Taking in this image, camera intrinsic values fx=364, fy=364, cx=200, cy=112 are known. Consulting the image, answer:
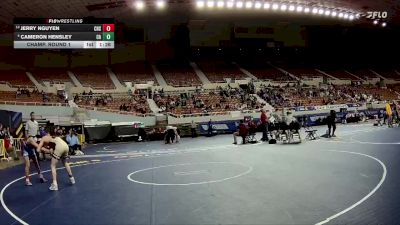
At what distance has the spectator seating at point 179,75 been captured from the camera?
39.0 m

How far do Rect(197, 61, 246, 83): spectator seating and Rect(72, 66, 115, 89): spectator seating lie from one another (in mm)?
11243

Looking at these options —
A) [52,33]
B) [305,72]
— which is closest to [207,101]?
[305,72]

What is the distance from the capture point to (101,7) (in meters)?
28.7

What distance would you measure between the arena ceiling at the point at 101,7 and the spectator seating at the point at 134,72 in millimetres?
6993

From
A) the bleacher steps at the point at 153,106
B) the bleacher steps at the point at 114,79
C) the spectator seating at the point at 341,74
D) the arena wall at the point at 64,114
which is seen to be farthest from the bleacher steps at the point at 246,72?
the arena wall at the point at 64,114

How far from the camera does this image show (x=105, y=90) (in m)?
35.8

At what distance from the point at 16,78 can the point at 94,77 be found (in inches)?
288

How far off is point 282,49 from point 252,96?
45.7 feet

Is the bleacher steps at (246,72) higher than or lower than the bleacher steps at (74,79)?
higher

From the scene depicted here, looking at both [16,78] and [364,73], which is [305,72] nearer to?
[364,73]

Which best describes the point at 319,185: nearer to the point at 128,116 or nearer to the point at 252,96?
the point at 128,116

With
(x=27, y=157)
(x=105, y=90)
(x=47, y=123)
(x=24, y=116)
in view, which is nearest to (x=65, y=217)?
(x=27, y=157)

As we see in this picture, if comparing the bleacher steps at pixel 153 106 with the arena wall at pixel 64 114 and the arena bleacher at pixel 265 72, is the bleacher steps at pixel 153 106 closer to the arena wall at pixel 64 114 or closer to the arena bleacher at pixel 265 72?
the arena wall at pixel 64 114

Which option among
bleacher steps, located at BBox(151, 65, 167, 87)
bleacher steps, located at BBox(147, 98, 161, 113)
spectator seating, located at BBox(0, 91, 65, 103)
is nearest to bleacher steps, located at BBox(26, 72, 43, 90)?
spectator seating, located at BBox(0, 91, 65, 103)
